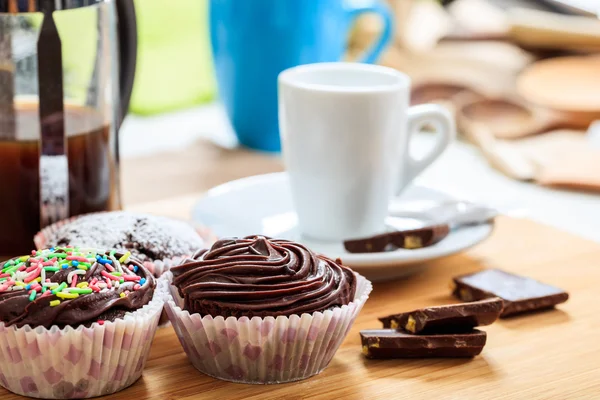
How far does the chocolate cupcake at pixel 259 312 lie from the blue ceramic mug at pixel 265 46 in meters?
0.89

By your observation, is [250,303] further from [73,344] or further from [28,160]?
[28,160]

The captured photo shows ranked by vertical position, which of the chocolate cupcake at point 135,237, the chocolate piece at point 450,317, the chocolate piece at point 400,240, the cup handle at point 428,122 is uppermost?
the cup handle at point 428,122

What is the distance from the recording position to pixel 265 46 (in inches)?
72.9

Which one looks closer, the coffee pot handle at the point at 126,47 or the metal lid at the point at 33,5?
the metal lid at the point at 33,5

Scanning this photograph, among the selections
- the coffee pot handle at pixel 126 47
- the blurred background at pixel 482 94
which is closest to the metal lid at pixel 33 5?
the coffee pot handle at pixel 126 47

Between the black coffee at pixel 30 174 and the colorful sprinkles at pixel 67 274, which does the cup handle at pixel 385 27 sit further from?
the colorful sprinkles at pixel 67 274

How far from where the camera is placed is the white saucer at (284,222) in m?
1.21

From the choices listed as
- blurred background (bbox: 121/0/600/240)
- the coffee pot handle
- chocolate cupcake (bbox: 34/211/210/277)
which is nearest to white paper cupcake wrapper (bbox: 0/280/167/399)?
chocolate cupcake (bbox: 34/211/210/277)

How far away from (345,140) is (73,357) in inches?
20.3

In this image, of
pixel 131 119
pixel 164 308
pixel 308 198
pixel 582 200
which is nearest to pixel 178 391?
pixel 164 308

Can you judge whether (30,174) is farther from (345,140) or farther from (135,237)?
(345,140)

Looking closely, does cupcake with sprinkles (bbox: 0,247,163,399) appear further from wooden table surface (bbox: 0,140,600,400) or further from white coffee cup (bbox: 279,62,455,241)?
white coffee cup (bbox: 279,62,455,241)

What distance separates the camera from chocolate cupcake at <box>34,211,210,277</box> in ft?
3.72

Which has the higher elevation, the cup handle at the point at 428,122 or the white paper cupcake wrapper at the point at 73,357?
the cup handle at the point at 428,122
